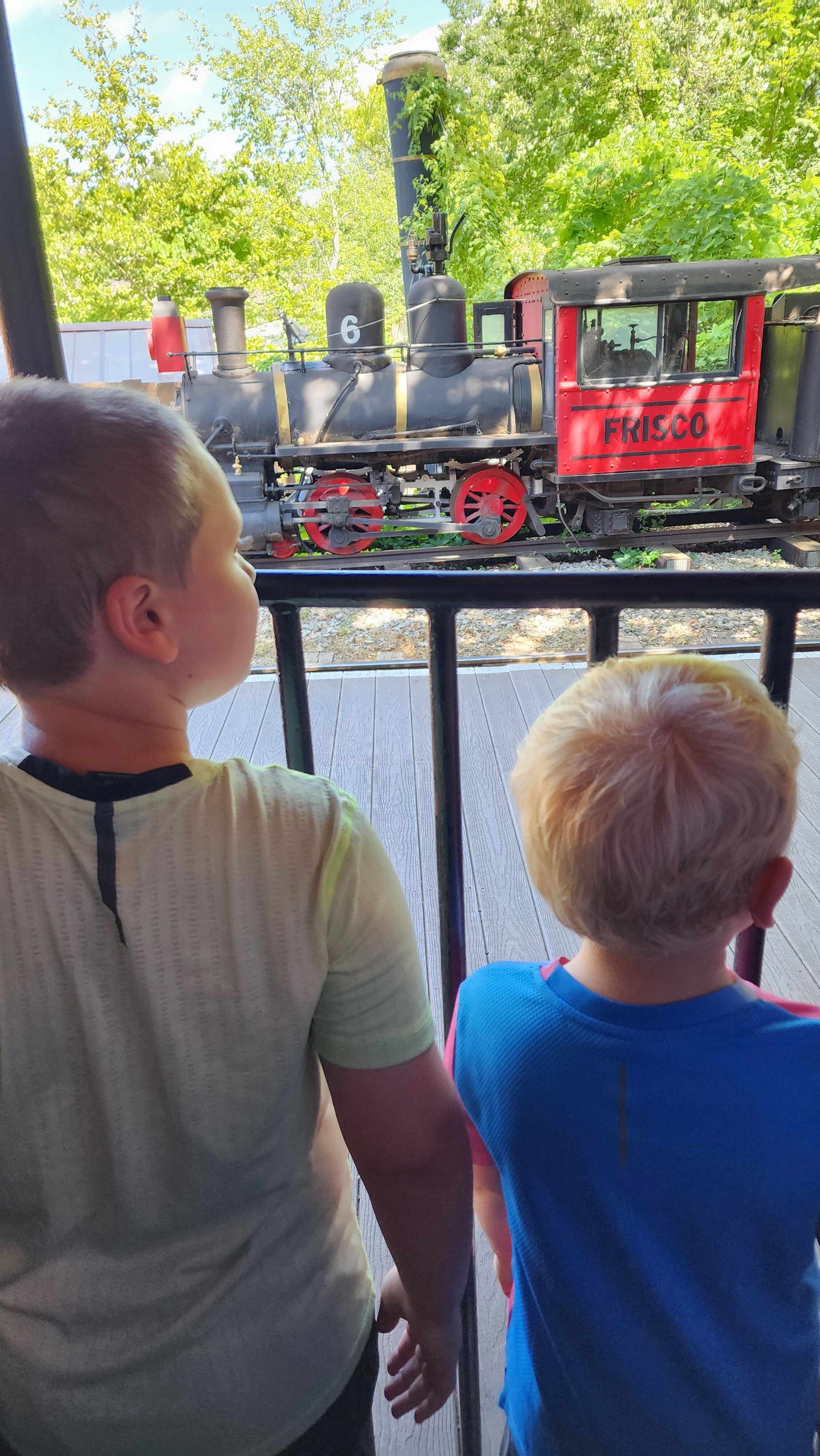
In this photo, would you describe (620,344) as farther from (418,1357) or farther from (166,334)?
(418,1357)

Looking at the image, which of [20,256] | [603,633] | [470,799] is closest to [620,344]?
[470,799]

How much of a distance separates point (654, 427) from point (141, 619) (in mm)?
7674

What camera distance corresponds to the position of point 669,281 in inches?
274

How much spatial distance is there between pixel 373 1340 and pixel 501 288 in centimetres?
1572

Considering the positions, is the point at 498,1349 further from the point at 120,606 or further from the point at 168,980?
the point at 120,606

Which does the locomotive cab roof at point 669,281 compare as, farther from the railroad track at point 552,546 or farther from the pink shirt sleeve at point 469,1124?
the pink shirt sleeve at point 469,1124

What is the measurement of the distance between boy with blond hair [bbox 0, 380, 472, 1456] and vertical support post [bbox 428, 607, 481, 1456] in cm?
22

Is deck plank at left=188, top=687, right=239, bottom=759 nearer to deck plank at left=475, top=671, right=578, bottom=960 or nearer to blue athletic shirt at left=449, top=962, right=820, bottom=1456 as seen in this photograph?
deck plank at left=475, top=671, right=578, bottom=960

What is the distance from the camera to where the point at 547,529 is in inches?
348

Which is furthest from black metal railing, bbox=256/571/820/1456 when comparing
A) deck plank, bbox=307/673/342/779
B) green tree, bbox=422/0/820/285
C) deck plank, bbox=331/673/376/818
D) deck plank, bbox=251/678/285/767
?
green tree, bbox=422/0/820/285

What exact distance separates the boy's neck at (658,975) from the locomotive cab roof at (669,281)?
23.2 ft

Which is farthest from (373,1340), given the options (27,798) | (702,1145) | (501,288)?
(501,288)

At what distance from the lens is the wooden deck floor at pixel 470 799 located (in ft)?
4.90

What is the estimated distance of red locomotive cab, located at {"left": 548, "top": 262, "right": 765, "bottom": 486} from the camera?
725 cm
